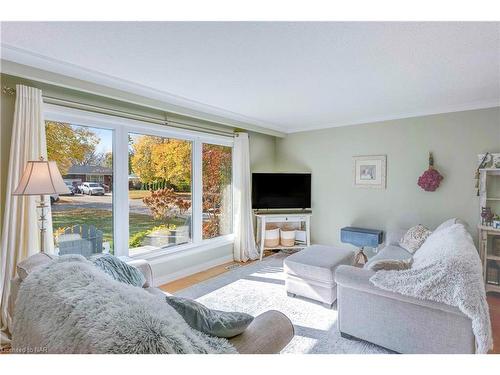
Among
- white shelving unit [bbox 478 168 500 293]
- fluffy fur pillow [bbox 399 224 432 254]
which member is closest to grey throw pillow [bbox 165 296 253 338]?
fluffy fur pillow [bbox 399 224 432 254]

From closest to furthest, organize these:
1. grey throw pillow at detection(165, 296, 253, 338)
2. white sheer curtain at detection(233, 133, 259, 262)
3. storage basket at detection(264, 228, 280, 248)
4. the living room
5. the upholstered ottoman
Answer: grey throw pillow at detection(165, 296, 253, 338), the living room, the upholstered ottoman, white sheer curtain at detection(233, 133, 259, 262), storage basket at detection(264, 228, 280, 248)

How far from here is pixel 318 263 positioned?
113 inches

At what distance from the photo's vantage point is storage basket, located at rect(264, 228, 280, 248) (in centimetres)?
456

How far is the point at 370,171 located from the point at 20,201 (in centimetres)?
441

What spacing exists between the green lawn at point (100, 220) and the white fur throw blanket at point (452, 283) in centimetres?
273

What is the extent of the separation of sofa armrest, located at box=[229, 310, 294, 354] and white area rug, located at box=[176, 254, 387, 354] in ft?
2.92

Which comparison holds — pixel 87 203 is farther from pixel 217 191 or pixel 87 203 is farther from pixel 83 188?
pixel 217 191

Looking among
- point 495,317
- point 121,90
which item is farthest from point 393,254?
point 121,90

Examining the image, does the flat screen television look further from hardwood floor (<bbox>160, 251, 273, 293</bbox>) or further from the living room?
hardwood floor (<bbox>160, 251, 273, 293</bbox>)

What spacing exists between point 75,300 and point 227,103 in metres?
2.74
